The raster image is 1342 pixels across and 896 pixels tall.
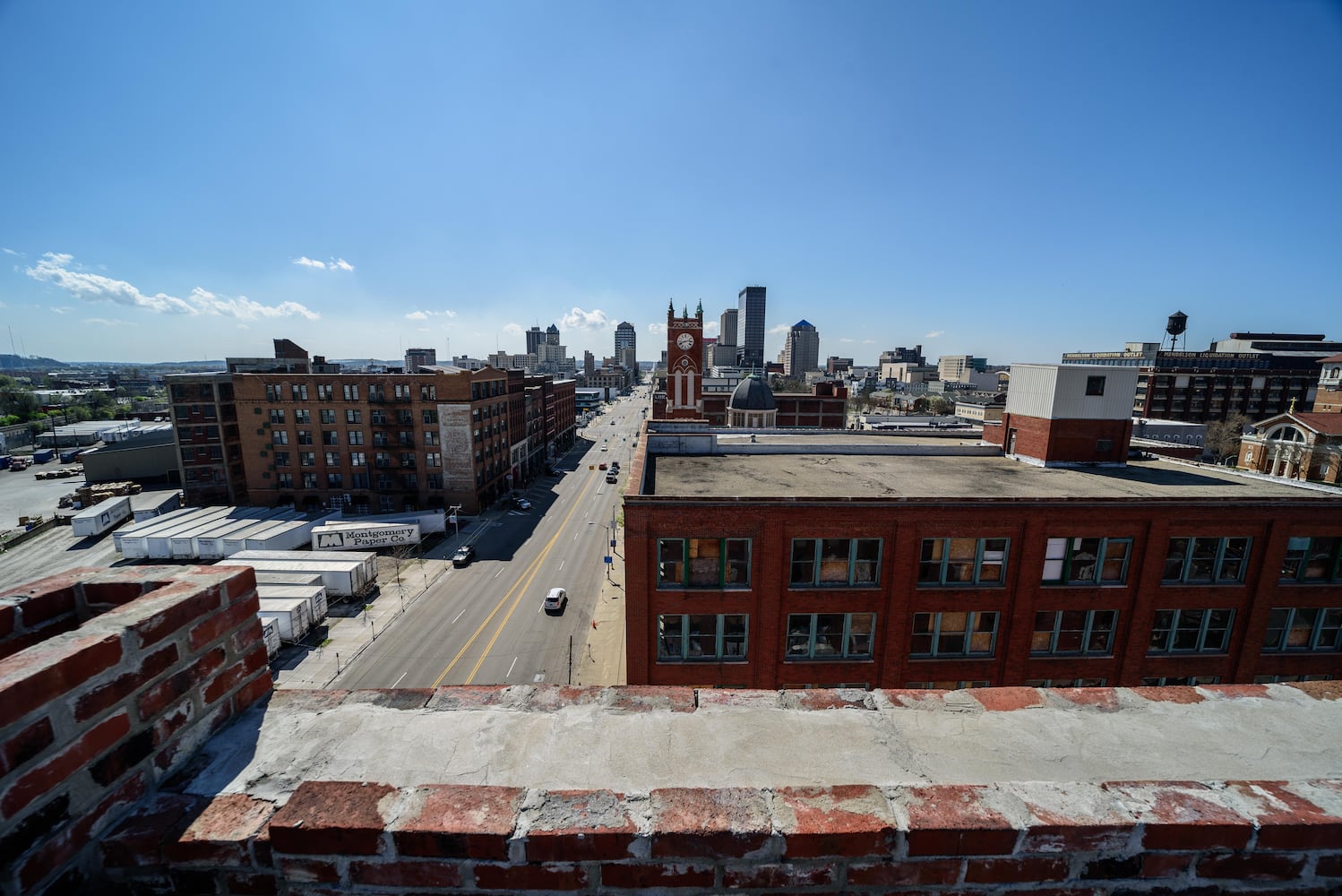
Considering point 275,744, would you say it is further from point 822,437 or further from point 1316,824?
point 822,437

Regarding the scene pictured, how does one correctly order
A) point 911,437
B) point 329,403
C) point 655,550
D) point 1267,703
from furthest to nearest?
1. point 329,403
2. point 911,437
3. point 655,550
4. point 1267,703

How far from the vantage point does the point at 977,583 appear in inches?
803

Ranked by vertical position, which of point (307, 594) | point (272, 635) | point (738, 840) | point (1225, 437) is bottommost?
point (272, 635)

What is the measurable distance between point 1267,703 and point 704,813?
6.37 metres

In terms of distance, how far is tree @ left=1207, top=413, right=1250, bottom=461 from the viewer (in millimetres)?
82375

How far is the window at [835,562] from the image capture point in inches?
778

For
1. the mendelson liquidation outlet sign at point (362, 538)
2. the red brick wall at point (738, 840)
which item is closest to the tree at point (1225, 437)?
the red brick wall at point (738, 840)

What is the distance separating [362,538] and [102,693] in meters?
53.9

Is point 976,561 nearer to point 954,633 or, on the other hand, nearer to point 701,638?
point 954,633

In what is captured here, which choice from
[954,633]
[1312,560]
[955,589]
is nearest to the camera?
[955,589]

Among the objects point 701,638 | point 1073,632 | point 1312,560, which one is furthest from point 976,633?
point 1312,560

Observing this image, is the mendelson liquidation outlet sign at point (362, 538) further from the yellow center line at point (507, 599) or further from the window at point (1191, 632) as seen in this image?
the window at point (1191, 632)

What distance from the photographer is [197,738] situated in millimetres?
4051

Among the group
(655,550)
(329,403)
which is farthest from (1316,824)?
(329,403)
